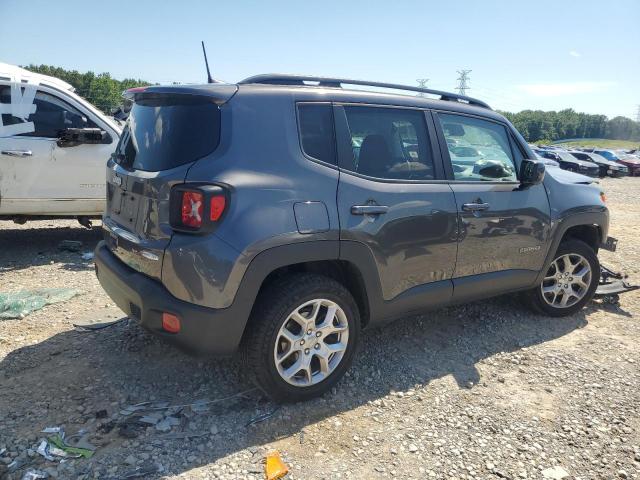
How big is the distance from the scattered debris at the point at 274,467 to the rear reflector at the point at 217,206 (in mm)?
1264

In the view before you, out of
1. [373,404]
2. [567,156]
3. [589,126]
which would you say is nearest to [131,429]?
[373,404]

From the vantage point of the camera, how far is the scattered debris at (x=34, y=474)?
7.77 feet

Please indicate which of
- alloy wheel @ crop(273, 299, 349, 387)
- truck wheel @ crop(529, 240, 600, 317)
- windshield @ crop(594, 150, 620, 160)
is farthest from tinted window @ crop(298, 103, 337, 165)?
windshield @ crop(594, 150, 620, 160)

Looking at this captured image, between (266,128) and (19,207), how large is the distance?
14.1 feet

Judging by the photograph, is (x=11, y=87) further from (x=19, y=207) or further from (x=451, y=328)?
(x=451, y=328)

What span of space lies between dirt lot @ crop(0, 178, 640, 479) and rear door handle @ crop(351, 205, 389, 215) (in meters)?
1.17

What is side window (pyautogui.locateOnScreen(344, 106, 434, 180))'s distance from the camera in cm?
317

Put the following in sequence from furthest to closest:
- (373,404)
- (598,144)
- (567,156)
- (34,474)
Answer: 1. (598,144)
2. (567,156)
3. (373,404)
4. (34,474)

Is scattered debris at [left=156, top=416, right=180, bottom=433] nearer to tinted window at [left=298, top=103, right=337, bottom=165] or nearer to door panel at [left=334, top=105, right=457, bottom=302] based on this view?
door panel at [left=334, top=105, right=457, bottom=302]

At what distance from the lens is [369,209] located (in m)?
3.06

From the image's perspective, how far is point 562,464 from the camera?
271cm

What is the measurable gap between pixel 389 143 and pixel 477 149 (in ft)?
3.07

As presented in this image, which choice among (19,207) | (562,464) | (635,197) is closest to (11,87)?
(19,207)

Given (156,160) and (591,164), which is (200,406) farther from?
(591,164)
